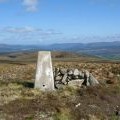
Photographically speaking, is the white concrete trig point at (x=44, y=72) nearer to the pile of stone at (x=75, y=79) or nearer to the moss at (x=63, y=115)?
the pile of stone at (x=75, y=79)

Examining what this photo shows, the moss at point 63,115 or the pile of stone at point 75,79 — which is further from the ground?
the pile of stone at point 75,79

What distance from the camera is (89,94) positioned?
2348cm

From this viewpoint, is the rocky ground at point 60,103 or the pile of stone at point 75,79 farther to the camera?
the pile of stone at point 75,79

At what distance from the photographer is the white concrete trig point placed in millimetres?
24438

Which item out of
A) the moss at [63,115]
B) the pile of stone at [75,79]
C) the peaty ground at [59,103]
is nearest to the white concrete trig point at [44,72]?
the peaty ground at [59,103]

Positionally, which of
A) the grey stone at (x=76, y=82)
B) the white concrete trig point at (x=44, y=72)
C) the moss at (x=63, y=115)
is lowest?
the moss at (x=63, y=115)

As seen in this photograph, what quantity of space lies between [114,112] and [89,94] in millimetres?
3827

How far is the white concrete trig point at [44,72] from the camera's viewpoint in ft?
80.2

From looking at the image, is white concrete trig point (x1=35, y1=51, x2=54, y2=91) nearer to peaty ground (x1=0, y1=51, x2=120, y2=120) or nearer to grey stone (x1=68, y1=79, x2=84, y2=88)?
peaty ground (x1=0, y1=51, x2=120, y2=120)

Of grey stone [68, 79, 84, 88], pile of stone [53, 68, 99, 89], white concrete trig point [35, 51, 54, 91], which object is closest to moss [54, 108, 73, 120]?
white concrete trig point [35, 51, 54, 91]

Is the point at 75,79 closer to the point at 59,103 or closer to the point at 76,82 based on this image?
the point at 76,82

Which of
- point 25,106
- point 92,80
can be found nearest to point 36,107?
point 25,106

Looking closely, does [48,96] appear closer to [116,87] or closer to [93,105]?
[93,105]

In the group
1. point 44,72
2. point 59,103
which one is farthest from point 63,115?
point 44,72
